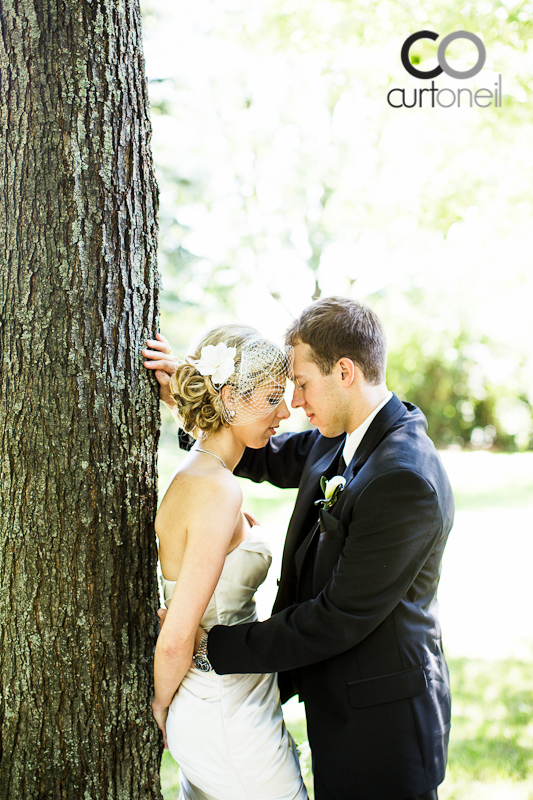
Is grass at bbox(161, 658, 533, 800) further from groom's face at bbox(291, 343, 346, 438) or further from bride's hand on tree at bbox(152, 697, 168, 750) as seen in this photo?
groom's face at bbox(291, 343, 346, 438)

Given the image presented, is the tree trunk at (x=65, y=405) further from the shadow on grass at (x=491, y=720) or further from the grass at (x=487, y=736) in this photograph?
the shadow on grass at (x=491, y=720)

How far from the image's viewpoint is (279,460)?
3330 mm

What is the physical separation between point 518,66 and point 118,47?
166 inches

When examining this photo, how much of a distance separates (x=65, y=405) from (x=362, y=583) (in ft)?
3.99

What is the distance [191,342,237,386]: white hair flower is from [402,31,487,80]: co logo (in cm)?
437

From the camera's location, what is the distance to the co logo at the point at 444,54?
5.16 m

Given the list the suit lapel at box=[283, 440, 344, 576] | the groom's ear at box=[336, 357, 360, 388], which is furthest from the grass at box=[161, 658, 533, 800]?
the groom's ear at box=[336, 357, 360, 388]

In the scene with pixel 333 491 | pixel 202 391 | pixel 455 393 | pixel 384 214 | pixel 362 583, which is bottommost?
pixel 455 393

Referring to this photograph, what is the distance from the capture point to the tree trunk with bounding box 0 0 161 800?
6.99 ft

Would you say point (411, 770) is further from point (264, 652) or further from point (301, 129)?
point (301, 129)

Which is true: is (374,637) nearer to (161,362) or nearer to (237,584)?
(237,584)

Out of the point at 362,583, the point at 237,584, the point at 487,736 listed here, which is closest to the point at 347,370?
the point at 362,583

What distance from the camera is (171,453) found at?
1441cm

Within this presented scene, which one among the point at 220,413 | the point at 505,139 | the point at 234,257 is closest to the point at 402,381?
the point at 234,257
